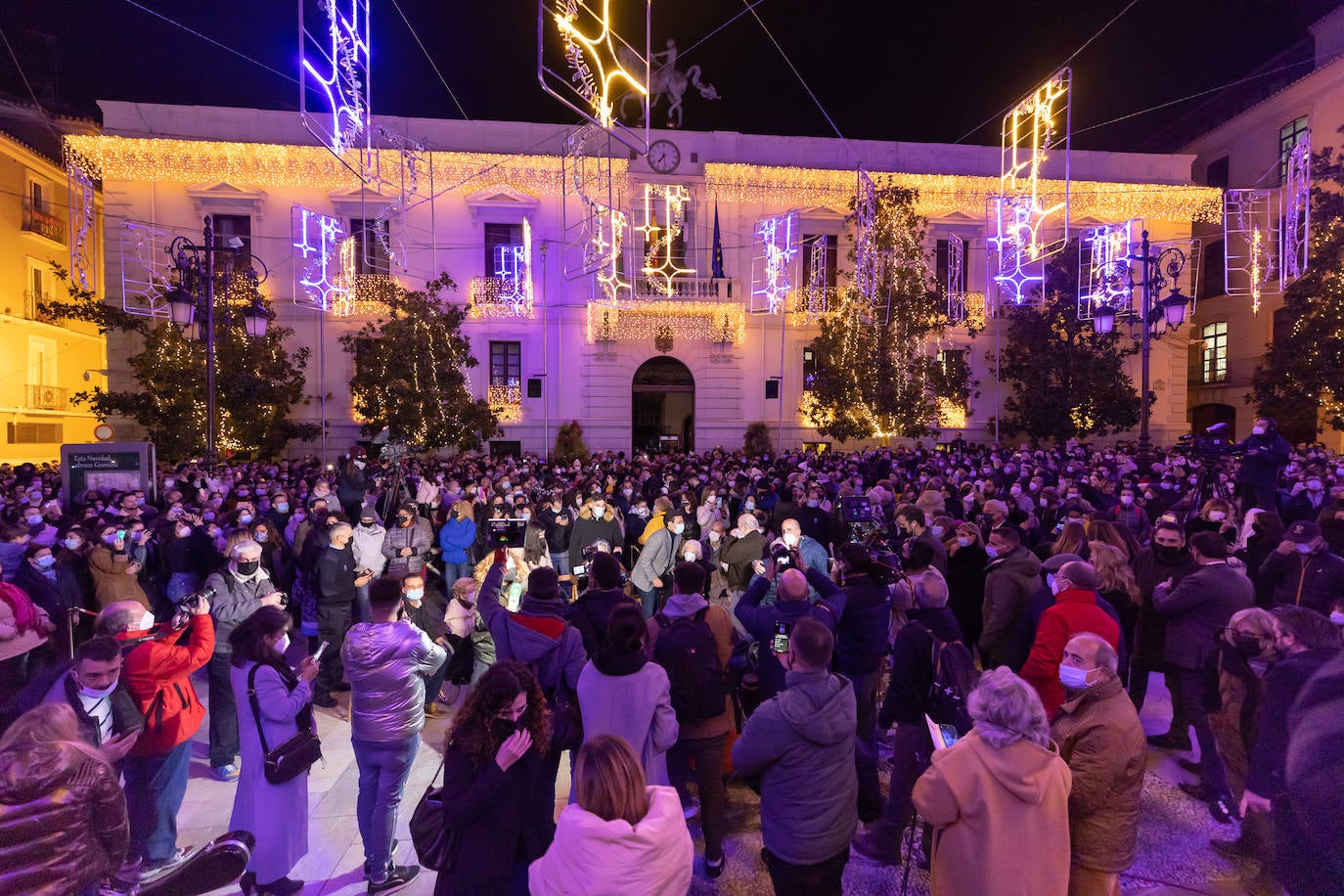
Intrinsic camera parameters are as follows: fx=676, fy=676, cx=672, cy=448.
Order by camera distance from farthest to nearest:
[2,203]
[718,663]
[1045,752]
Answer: [2,203], [718,663], [1045,752]

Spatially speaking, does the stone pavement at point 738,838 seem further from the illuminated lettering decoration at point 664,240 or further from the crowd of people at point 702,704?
the illuminated lettering decoration at point 664,240

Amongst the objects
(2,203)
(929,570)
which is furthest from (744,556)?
(2,203)

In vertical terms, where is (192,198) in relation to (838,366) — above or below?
above

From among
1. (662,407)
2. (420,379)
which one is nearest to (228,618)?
(420,379)

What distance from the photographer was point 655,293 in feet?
73.2

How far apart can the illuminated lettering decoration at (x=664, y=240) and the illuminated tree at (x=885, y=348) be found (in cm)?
530

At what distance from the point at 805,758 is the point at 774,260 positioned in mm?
19942

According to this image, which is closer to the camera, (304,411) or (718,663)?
(718,663)

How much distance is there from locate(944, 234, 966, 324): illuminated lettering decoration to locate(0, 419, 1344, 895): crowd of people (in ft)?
59.7

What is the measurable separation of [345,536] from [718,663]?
3854mm

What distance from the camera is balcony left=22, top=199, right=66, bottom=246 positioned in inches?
935

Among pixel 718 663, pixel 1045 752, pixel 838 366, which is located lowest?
pixel 718 663

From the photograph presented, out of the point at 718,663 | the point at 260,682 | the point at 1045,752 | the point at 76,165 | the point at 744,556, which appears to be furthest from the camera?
the point at 76,165

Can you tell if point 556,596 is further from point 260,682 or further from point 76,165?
point 76,165
